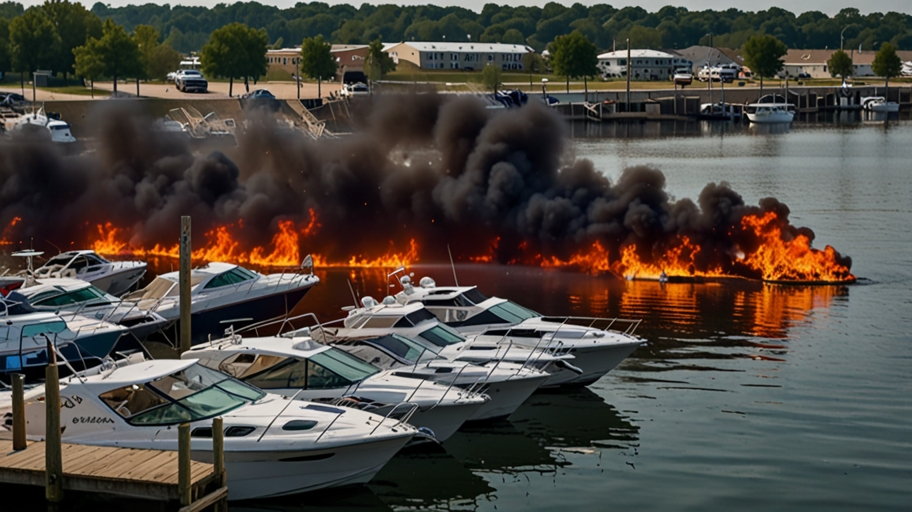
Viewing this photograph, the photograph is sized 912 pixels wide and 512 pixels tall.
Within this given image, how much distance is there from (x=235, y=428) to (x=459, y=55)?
17686 centimetres

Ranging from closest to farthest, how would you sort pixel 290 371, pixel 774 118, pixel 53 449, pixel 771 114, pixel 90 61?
pixel 53 449 → pixel 290 371 → pixel 90 61 → pixel 774 118 → pixel 771 114

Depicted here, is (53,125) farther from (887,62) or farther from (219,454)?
(887,62)

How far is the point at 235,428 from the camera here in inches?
856

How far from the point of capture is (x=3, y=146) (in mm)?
64500

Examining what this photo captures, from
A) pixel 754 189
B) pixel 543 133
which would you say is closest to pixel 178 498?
pixel 543 133

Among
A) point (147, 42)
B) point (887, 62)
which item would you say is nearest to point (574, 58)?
point (887, 62)

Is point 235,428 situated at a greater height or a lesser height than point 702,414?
greater

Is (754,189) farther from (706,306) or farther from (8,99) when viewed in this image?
(8,99)

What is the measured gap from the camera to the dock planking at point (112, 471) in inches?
784

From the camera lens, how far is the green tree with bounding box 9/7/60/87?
5074 inches

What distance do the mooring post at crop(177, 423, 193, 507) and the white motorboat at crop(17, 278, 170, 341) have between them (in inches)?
549

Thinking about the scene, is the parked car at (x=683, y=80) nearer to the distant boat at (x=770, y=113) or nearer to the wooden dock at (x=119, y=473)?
the distant boat at (x=770, y=113)

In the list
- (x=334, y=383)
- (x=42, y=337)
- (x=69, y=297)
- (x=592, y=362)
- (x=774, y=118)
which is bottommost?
(x=592, y=362)

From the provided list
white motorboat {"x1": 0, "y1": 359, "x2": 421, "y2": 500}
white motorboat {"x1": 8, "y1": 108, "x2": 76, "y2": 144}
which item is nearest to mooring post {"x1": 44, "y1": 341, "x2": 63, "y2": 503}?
white motorboat {"x1": 0, "y1": 359, "x2": 421, "y2": 500}
